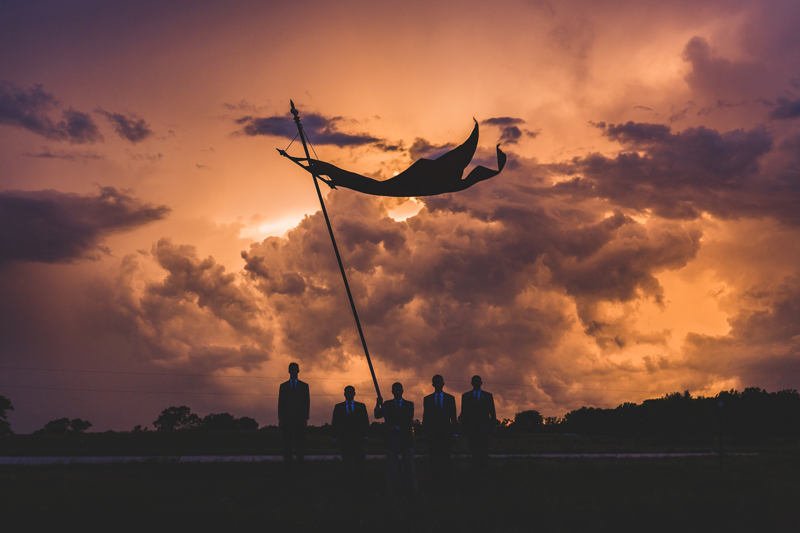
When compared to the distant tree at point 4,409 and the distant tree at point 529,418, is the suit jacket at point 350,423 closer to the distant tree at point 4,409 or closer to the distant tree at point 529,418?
the distant tree at point 4,409

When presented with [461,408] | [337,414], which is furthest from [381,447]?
[337,414]

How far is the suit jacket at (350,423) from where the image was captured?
13812 millimetres

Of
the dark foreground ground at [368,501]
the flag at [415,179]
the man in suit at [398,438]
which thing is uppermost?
the flag at [415,179]

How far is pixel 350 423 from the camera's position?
1388cm

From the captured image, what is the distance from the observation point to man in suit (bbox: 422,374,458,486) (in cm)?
1382

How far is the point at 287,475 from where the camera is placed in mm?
14086

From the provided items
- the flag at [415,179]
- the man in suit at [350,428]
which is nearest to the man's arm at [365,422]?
the man in suit at [350,428]

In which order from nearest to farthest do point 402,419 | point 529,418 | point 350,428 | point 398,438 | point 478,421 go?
point 398,438
point 402,419
point 350,428
point 478,421
point 529,418

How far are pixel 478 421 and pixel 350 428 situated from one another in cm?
354

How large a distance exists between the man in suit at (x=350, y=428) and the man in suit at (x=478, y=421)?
3.00 metres

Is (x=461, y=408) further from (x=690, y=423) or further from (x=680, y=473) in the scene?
(x=690, y=423)

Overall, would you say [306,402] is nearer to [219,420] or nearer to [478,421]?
[478,421]

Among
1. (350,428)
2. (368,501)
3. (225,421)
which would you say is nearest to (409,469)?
(368,501)

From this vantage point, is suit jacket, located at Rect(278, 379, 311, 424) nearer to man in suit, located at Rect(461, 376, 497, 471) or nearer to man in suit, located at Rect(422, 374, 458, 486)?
man in suit, located at Rect(422, 374, 458, 486)
